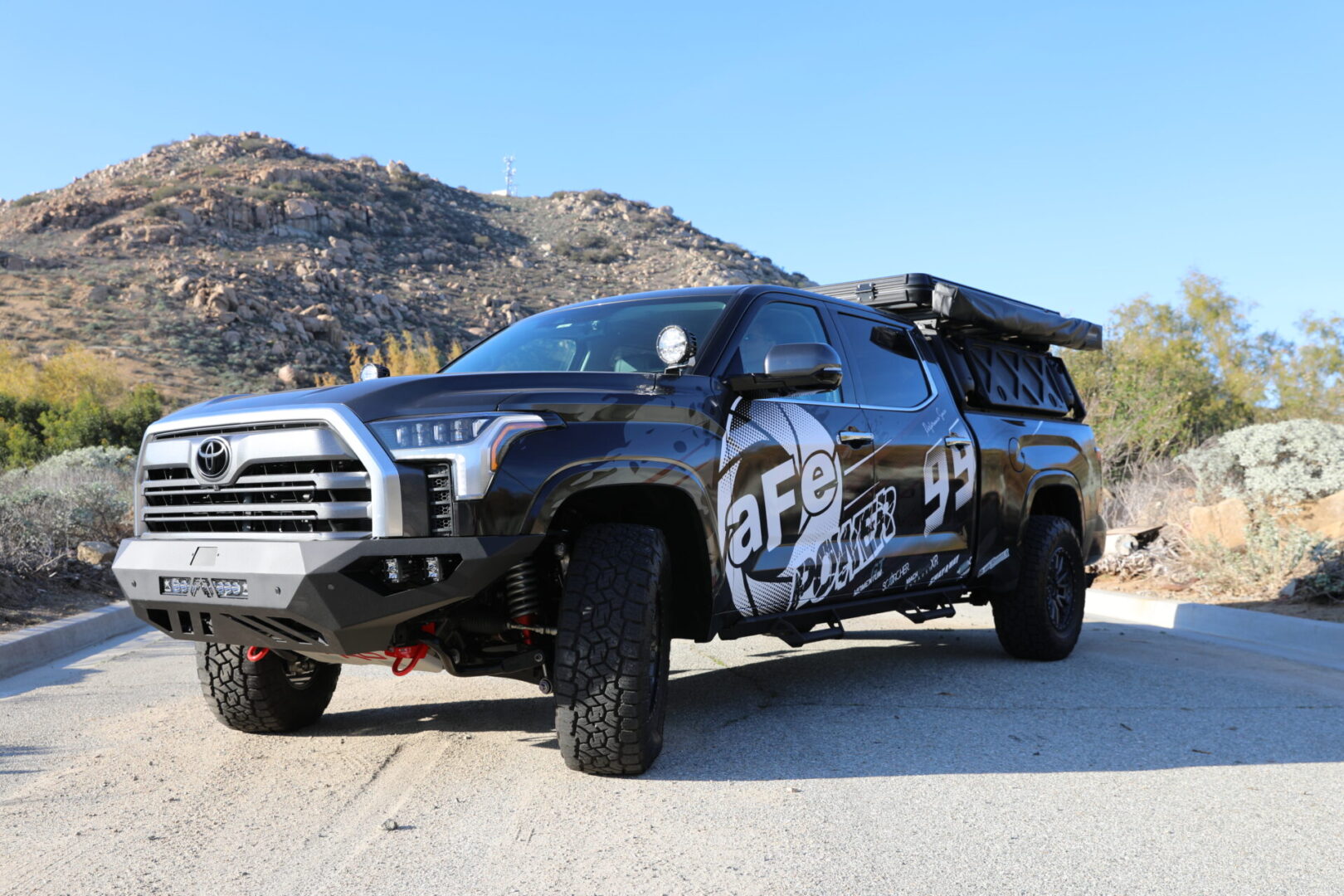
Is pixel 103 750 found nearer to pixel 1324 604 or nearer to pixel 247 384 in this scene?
pixel 1324 604

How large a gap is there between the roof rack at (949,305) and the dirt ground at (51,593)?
6.23 m

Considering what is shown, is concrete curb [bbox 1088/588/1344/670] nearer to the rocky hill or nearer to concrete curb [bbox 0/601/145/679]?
concrete curb [bbox 0/601/145/679]

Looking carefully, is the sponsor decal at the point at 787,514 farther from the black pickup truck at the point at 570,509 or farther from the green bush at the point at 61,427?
the green bush at the point at 61,427

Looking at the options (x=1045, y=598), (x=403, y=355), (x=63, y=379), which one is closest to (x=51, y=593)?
(x=1045, y=598)

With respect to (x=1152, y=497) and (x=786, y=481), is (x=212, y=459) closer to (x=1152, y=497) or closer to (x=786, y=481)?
(x=786, y=481)

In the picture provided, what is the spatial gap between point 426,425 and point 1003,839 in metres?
2.30

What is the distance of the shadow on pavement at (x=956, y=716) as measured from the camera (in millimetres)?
4398

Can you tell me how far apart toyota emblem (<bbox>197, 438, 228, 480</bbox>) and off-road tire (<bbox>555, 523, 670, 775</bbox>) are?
1.28m

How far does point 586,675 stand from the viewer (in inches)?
151

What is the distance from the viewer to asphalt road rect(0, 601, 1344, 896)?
10.2 ft

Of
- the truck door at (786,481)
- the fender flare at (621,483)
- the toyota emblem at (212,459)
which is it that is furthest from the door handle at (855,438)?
the toyota emblem at (212,459)

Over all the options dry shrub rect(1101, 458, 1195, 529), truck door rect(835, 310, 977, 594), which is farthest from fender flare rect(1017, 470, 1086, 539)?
dry shrub rect(1101, 458, 1195, 529)

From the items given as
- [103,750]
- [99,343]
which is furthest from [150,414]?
[103,750]

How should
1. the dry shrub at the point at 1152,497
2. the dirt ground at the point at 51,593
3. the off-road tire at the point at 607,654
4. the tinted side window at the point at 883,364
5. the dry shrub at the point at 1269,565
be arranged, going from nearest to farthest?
the off-road tire at the point at 607,654 → the tinted side window at the point at 883,364 → the dirt ground at the point at 51,593 → the dry shrub at the point at 1269,565 → the dry shrub at the point at 1152,497
